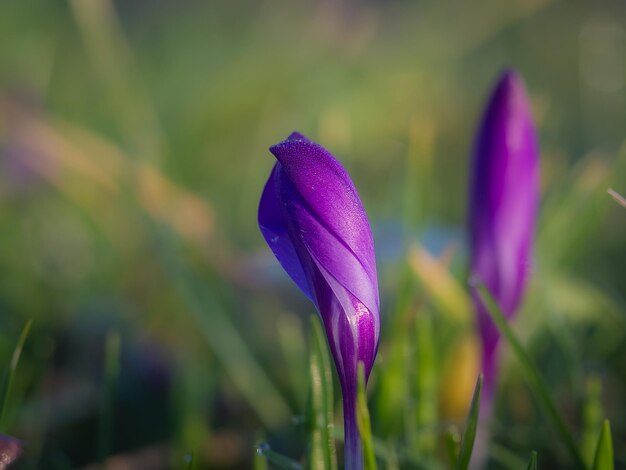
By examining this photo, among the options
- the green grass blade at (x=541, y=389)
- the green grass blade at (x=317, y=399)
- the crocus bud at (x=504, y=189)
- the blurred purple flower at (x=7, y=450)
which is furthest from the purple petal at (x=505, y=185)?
the blurred purple flower at (x=7, y=450)

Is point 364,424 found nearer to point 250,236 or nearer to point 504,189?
point 504,189

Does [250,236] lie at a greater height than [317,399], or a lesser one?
greater

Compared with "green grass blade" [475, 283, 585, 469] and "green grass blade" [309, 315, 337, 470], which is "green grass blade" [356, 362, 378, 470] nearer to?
"green grass blade" [309, 315, 337, 470]

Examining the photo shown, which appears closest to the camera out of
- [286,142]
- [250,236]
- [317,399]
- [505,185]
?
[286,142]

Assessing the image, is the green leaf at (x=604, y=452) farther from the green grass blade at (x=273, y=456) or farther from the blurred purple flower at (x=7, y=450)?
the blurred purple flower at (x=7, y=450)

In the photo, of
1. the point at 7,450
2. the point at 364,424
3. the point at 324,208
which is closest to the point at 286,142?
the point at 324,208

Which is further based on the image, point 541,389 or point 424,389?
point 424,389
